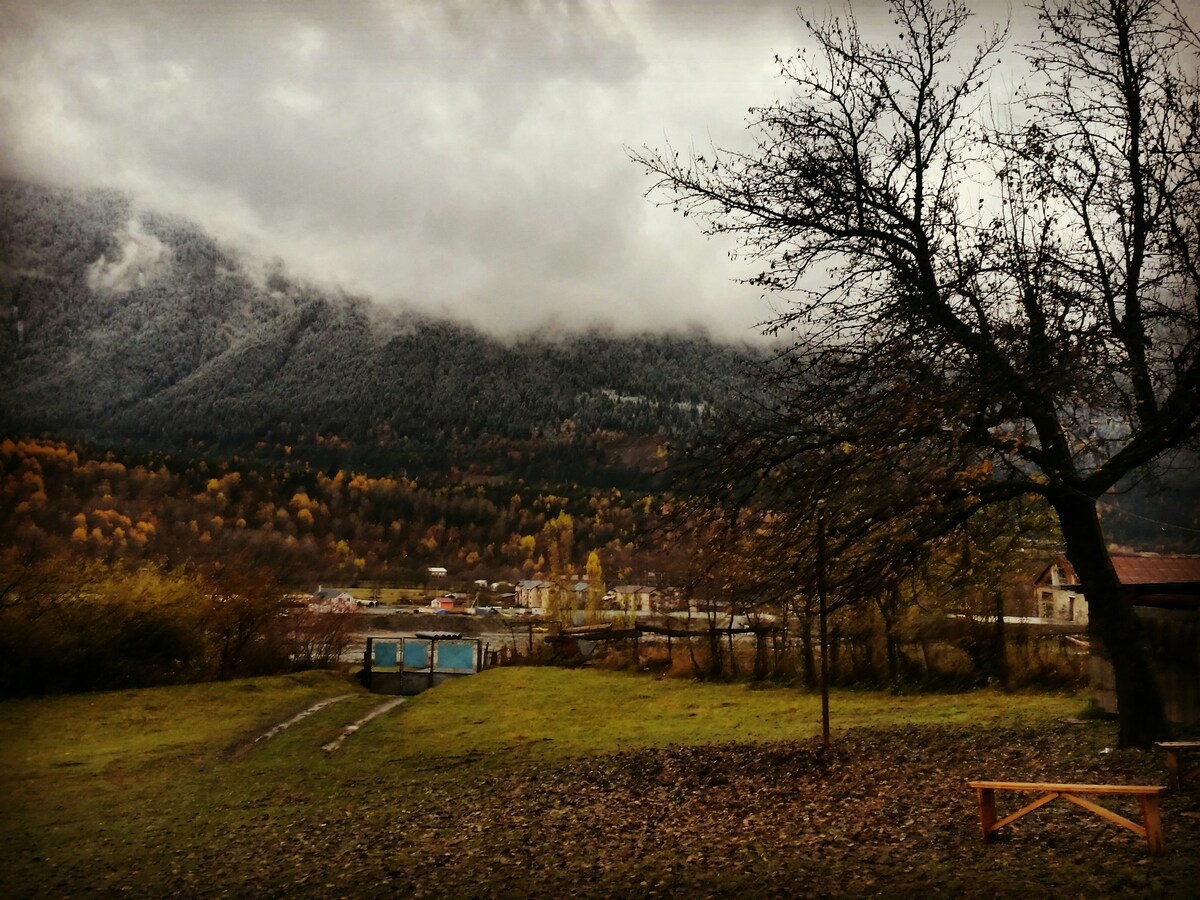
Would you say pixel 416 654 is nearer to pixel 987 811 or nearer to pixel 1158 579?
pixel 1158 579

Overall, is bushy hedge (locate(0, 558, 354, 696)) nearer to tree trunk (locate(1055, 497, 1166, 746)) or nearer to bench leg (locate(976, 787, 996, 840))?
bench leg (locate(976, 787, 996, 840))

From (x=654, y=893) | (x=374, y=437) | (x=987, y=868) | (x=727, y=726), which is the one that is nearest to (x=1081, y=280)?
(x=987, y=868)

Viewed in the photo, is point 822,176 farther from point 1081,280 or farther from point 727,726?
point 727,726

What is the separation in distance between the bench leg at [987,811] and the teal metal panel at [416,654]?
2918cm

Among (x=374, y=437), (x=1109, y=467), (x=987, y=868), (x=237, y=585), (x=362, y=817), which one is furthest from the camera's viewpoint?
(x=374, y=437)

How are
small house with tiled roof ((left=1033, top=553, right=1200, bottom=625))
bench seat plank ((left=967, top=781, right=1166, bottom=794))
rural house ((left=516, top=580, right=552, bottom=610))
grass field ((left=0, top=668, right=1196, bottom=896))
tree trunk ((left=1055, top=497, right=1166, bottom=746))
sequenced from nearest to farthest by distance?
1. bench seat plank ((left=967, top=781, right=1166, bottom=794))
2. grass field ((left=0, top=668, right=1196, bottom=896))
3. tree trunk ((left=1055, top=497, right=1166, bottom=746))
4. small house with tiled roof ((left=1033, top=553, right=1200, bottom=625))
5. rural house ((left=516, top=580, right=552, bottom=610))

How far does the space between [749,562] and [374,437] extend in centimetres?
15515

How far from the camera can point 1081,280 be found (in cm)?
836

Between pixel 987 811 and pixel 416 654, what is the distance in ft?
97.1

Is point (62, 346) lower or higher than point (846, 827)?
higher

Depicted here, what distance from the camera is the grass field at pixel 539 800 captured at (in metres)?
7.04

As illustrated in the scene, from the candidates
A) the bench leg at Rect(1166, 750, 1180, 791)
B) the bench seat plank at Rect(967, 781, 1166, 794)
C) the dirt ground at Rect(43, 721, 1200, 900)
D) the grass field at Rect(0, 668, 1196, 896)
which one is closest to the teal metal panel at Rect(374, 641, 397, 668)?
the grass field at Rect(0, 668, 1196, 896)

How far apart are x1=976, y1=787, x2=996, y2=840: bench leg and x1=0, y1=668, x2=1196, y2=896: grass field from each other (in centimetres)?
19

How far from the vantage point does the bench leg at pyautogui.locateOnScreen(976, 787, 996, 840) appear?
689cm
